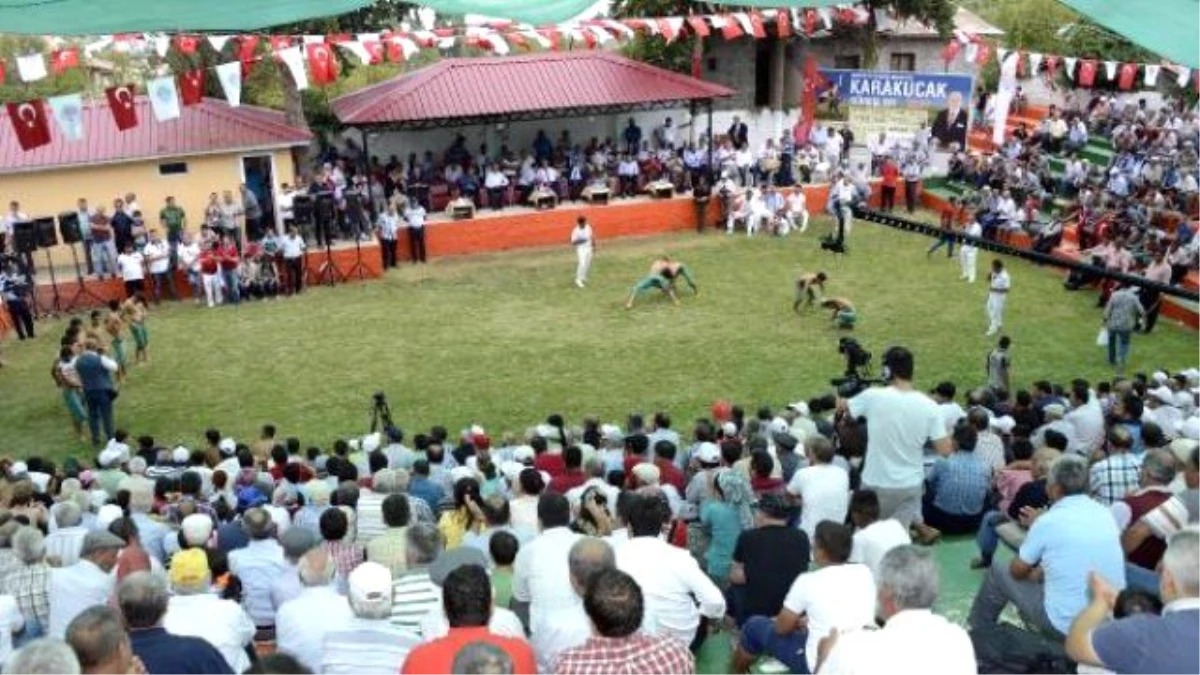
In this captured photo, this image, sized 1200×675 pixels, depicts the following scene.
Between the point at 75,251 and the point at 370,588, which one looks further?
the point at 75,251

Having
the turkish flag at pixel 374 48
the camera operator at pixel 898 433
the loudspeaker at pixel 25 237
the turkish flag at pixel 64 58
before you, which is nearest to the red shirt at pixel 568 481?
the camera operator at pixel 898 433

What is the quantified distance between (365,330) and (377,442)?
23.4 ft

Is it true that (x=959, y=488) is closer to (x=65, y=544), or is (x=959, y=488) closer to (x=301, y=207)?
(x=65, y=544)

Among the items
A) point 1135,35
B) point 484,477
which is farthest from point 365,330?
point 1135,35

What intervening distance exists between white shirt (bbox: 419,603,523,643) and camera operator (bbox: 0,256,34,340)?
1459cm

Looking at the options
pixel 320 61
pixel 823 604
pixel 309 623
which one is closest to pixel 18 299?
pixel 320 61

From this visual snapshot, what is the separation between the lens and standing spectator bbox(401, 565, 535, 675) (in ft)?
13.4

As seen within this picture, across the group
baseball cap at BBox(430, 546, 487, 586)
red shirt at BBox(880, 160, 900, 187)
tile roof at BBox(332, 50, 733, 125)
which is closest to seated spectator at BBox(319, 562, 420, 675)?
baseball cap at BBox(430, 546, 487, 586)

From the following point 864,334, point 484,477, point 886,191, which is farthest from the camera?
point 886,191

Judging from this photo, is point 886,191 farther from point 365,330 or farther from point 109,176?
point 109,176

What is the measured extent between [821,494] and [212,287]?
1472 centimetres

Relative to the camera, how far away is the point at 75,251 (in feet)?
65.7

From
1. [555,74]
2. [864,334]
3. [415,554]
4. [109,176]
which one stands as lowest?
[864,334]

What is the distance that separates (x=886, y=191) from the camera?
84.0 ft
